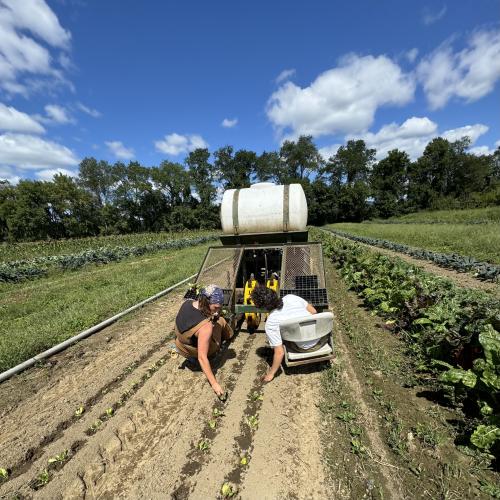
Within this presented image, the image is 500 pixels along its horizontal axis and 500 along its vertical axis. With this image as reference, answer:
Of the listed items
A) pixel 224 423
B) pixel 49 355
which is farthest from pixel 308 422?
pixel 49 355

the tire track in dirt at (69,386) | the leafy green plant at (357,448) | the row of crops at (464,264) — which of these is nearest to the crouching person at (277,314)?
the leafy green plant at (357,448)

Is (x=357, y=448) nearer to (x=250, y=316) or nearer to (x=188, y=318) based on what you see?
(x=188, y=318)

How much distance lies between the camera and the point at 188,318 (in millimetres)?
4176

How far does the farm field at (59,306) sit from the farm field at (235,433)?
1151 millimetres

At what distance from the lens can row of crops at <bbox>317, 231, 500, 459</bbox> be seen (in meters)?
3.07

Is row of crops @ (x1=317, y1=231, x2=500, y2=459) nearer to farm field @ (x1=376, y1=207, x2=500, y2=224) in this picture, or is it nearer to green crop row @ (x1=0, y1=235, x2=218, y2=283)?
green crop row @ (x1=0, y1=235, x2=218, y2=283)

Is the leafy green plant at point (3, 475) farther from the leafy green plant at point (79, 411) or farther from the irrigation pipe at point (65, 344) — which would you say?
the irrigation pipe at point (65, 344)

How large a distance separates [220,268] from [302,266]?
6.06 ft

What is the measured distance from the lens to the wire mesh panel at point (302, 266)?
5.77 meters

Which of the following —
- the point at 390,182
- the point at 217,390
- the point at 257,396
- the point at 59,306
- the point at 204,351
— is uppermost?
the point at 390,182

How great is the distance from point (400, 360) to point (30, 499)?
16.3ft

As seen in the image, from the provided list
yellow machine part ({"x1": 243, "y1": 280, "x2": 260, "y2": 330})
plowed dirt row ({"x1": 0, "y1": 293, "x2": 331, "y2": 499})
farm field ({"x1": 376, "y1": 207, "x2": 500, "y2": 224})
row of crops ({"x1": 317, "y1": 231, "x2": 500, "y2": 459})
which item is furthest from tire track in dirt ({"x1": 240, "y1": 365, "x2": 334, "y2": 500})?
farm field ({"x1": 376, "y1": 207, "x2": 500, "y2": 224})

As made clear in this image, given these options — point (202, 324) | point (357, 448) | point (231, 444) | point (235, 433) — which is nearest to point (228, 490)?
point (231, 444)

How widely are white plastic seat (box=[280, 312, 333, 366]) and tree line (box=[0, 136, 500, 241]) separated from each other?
60.8 meters
